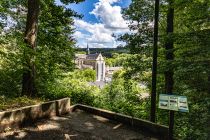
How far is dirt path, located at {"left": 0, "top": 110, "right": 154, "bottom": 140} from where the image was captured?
6.78m

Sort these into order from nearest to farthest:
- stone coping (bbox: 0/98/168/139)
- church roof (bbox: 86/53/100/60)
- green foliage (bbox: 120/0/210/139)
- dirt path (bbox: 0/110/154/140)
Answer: dirt path (bbox: 0/110/154/140), stone coping (bbox: 0/98/168/139), green foliage (bbox: 120/0/210/139), church roof (bbox: 86/53/100/60)

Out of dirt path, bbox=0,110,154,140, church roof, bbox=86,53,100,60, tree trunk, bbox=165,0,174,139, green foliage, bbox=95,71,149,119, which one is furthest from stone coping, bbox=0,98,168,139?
church roof, bbox=86,53,100,60

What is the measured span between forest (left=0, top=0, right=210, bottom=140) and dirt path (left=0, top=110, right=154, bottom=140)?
1.37 m

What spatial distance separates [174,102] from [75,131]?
2.90 meters

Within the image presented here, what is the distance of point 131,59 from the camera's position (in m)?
13.9

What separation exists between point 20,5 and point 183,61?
31.4 ft

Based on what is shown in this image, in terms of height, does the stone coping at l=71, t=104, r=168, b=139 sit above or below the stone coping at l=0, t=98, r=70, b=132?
below

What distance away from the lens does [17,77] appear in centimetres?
1241

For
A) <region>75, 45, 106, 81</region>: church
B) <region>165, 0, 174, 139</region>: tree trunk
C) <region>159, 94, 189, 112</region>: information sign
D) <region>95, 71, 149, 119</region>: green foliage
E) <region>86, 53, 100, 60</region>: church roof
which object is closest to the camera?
<region>159, 94, 189, 112</region>: information sign

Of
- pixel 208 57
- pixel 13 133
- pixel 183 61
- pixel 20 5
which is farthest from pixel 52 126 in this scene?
pixel 20 5

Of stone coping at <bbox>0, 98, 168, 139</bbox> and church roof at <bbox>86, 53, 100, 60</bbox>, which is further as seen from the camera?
church roof at <bbox>86, 53, 100, 60</bbox>

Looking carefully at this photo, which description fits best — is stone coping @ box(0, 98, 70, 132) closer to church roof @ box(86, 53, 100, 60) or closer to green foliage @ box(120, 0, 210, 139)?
green foliage @ box(120, 0, 210, 139)

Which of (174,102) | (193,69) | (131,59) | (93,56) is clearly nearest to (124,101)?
(131,59)

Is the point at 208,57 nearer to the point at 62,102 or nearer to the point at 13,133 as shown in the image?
the point at 62,102
